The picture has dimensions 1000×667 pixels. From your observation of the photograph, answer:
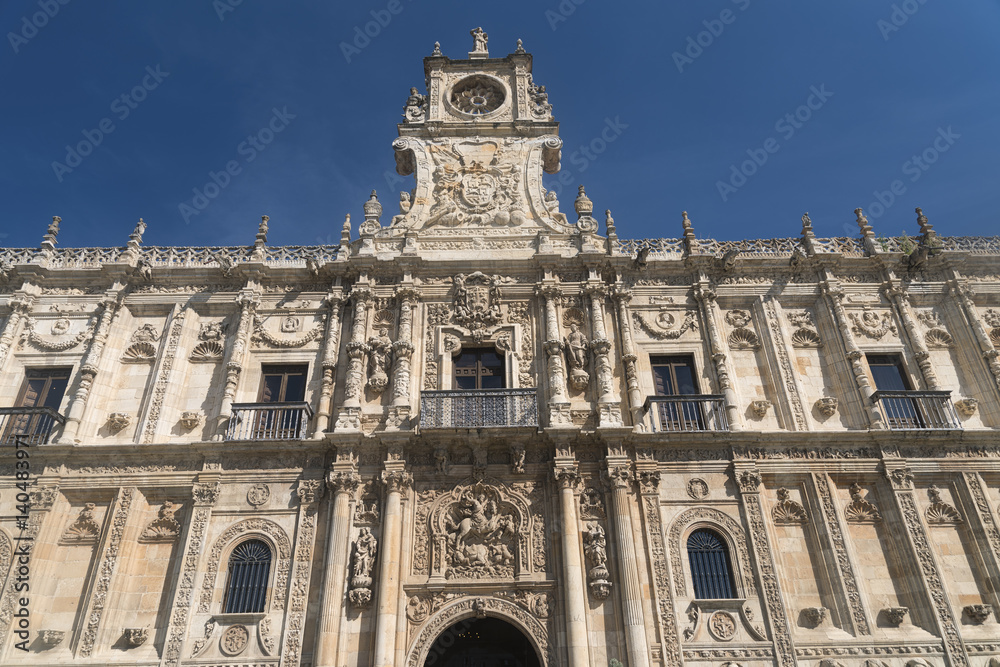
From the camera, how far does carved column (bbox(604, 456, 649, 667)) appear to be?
1184 cm

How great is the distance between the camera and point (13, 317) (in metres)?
16.0

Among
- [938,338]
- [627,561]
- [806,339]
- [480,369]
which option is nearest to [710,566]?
[627,561]

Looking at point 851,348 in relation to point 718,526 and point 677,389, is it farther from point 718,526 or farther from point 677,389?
point 718,526

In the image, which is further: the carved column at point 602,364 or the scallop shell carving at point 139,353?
the scallop shell carving at point 139,353

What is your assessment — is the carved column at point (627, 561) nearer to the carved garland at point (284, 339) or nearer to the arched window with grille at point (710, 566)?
the arched window with grille at point (710, 566)

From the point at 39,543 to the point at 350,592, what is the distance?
662 centimetres

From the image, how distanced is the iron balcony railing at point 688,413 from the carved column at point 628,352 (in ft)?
0.98

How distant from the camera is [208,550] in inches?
522

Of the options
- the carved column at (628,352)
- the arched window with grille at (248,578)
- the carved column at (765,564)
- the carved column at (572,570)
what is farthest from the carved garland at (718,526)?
the arched window with grille at (248,578)

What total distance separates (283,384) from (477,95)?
429 inches

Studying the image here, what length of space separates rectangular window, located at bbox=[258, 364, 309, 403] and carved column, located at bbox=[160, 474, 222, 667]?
232 centimetres

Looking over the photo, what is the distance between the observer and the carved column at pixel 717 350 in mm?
14711

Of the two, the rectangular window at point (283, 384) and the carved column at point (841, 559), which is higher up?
the rectangular window at point (283, 384)

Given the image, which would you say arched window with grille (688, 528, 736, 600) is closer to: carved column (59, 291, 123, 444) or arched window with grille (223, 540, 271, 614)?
arched window with grille (223, 540, 271, 614)
